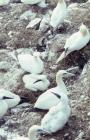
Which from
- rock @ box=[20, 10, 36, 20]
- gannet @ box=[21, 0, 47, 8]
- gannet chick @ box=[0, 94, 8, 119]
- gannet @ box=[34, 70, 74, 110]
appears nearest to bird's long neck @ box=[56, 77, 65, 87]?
gannet @ box=[34, 70, 74, 110]

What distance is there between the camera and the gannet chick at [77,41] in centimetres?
1438

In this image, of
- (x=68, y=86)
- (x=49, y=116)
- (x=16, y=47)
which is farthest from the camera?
(x=16, y=47)

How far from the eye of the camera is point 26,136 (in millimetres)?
12633

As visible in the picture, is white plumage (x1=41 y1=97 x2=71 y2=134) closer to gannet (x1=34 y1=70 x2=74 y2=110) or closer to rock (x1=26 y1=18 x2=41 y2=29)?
gannet (x1=34 y1=70 x2=74 y2=110)

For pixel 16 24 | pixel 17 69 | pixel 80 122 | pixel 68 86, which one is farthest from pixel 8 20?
pixel 80 122

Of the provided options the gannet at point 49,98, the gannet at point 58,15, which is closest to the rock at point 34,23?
the gannet at point 58,15

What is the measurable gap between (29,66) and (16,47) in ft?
4.39

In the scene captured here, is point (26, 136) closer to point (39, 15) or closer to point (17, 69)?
point (17, 69)

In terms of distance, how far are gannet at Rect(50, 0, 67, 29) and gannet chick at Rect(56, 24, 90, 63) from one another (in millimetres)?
783

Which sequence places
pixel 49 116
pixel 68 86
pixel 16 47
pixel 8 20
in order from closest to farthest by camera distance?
1. pixel 49 116
2. pixel 68 86
3. pixel 16 47
4. pixel 8 20

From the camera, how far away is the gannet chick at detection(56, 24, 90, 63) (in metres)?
14.4

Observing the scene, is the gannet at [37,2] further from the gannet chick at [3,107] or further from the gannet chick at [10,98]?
the gannet chick at [3,107]

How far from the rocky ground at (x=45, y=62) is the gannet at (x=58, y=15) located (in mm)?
284

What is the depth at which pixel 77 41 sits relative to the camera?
1448 cm
